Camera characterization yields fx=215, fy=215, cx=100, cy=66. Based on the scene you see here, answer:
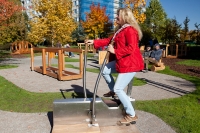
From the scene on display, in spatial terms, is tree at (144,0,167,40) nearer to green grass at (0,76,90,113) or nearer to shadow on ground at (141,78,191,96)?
shadow on ground at (141,78,191,96)

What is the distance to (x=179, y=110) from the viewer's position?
188 inches

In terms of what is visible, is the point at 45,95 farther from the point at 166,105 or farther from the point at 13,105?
the point at 166,105

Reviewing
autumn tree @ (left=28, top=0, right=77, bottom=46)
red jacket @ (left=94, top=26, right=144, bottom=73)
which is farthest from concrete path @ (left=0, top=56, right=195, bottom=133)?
autumn tree @ (left=28, top=0, right=77, bottom=46)

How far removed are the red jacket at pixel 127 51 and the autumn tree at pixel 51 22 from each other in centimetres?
2238

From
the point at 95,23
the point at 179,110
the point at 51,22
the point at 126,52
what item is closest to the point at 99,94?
the point at 179,110

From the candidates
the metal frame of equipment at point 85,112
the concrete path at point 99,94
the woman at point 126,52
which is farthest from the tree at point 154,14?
the metal frame of equipment at point 85,112

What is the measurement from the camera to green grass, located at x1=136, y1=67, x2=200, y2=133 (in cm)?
392

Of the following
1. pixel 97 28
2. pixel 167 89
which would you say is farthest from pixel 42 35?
pixel 167 89

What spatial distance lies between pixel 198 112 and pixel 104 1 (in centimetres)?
8191

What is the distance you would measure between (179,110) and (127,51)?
93.0 inches

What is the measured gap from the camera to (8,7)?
1271 centimetres

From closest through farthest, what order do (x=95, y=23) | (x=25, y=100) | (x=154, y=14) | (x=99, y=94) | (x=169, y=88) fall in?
(x=25, y=100) → (x=99, y=94) → (x=169, y=88) → (x=154, y=14) → (x=95, y=23)

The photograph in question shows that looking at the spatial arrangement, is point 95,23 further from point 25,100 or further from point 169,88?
point 25,100

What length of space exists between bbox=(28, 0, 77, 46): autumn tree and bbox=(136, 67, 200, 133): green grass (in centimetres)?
2112
